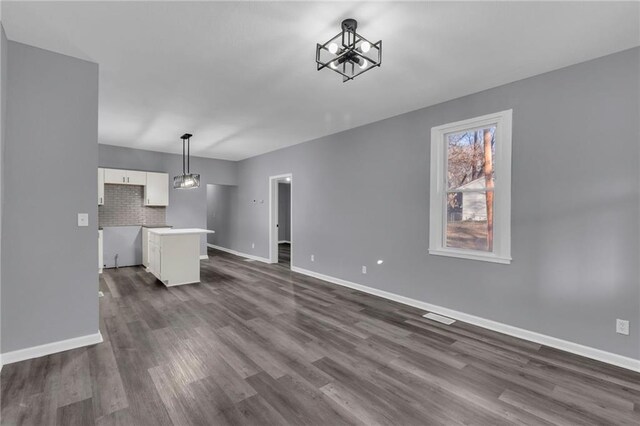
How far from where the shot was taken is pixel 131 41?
2471mm

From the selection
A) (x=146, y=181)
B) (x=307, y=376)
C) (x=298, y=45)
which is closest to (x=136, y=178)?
(x=146, y=181)

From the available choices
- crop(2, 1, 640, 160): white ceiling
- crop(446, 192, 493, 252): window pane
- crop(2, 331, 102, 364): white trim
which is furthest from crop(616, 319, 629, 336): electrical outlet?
crop(2, 331, 102, 364): white trim

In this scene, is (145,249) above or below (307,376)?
above

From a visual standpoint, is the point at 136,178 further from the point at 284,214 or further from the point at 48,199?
the point at 284,214

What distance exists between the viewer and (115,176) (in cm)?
622

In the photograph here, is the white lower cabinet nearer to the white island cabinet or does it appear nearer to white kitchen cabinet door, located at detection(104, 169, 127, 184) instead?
the white island cabinet

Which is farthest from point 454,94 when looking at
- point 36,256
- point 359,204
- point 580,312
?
point 36,256

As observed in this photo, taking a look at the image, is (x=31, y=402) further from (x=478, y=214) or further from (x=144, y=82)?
(x=478, y=214)

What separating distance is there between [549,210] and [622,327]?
1.13m


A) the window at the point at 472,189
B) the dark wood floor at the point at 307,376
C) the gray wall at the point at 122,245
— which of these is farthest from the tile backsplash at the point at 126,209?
the window at the point at 472,189

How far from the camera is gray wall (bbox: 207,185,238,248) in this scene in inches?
346

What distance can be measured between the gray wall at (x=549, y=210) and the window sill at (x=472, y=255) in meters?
0.06

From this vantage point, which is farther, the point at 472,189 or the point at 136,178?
the point at 136,178

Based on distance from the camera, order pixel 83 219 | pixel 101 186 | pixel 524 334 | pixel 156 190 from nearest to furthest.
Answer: pixel 83 219
pixel 524 334
pixel 101 186
pixel 156 190
